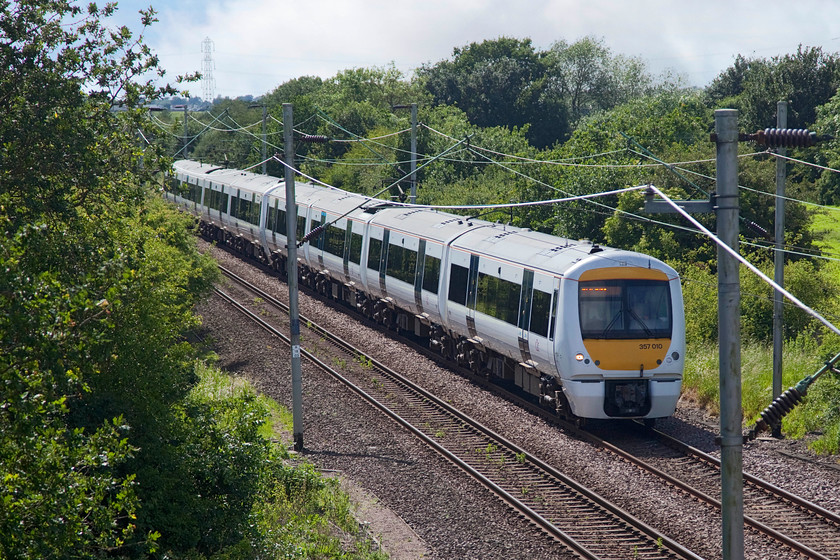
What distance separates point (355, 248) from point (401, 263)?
343cm

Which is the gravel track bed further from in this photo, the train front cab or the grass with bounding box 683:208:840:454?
the train front cab

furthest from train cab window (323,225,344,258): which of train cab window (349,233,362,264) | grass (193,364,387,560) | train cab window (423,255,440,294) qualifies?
grass (193,364,387,560)

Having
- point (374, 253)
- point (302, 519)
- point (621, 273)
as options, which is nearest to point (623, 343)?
point (621, 273)

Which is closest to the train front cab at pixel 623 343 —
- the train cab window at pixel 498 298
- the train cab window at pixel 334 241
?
the train cab window at pixel 498 298

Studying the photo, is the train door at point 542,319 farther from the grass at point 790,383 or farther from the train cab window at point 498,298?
the grass at point 790,383

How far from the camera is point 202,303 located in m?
28.4

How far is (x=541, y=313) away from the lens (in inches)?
651

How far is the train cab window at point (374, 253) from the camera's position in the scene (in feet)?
81.9

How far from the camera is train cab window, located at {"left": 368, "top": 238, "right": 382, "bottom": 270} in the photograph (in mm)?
24967

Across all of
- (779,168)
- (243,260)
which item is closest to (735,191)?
(779,168)

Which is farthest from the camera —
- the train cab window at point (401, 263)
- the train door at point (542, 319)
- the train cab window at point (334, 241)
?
the train cab window at point (334, 241)

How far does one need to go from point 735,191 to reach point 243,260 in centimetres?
3247

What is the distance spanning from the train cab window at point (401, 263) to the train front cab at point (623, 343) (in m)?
7.55

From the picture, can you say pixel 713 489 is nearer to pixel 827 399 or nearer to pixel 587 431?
pixel 587 431
